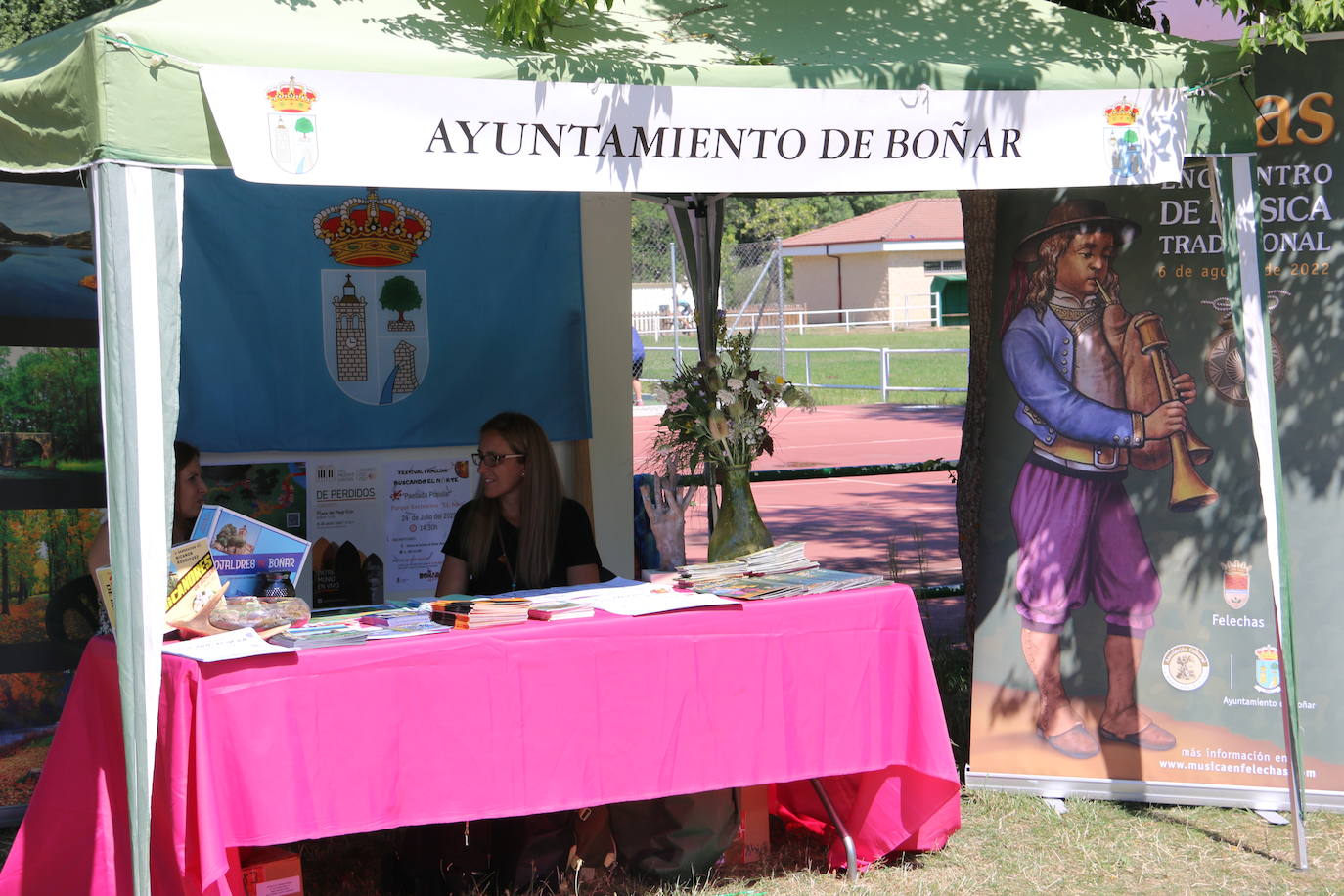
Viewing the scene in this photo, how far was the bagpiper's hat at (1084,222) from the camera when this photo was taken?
4852 millimetres

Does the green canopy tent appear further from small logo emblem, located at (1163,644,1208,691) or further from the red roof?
the red roof

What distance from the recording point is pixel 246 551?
373 cm

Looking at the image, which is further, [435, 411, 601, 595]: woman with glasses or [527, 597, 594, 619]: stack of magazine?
[435, 411, 601, 595]: woman with glasses

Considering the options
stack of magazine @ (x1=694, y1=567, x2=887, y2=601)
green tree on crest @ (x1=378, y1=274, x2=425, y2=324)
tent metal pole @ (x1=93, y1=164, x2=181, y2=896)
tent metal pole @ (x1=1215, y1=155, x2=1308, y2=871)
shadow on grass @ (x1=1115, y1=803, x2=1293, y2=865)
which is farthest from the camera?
green tree on crest @ (x1=378, y1=274, x2=425, y2=324)

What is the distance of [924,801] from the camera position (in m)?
4.34

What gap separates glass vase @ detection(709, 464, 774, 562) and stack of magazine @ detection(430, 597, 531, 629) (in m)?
0.91

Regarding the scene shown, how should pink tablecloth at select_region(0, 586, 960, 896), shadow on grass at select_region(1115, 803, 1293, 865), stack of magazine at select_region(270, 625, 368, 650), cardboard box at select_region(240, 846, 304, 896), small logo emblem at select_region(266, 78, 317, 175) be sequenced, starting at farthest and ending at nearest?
shadow on grass at select_region(1115, 803, 1293, 865)
cardboard box at select_region(240, 846, 304, 896)
stack of magazine at select_region(270, 625, 368, 650)
pink tablecloth at select_region(0, 586, 960, 896)
small logo emblem at select_region(266, 78, 317, 175)

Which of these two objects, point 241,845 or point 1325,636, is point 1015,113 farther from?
point 241,845

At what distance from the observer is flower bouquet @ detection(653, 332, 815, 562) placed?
4.62m

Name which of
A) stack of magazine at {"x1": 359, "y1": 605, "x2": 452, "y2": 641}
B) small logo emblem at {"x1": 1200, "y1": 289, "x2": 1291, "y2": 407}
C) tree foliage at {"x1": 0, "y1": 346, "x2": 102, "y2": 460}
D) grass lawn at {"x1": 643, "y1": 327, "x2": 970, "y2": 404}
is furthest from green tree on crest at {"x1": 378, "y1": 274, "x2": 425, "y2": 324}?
grass lawn at {"x1": 643, "y1": 327, "x2": 970, "y2": 404}

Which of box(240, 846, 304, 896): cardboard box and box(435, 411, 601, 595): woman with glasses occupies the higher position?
box(435, 411, 601, 595): woman with glasses

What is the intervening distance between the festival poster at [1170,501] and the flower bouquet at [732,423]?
3.34 feet

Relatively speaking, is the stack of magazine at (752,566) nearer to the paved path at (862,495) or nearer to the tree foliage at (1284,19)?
the paved path at (862,495)

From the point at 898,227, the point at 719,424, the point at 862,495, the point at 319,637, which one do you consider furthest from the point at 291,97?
the point at 898,227
